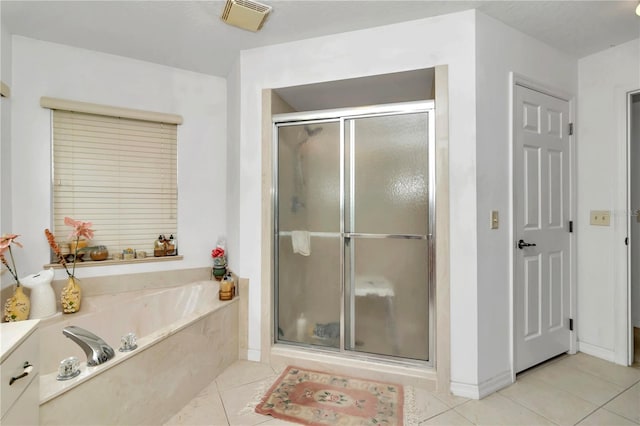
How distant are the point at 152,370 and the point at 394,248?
1601mm

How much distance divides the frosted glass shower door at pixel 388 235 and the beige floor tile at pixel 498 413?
0.36 metres

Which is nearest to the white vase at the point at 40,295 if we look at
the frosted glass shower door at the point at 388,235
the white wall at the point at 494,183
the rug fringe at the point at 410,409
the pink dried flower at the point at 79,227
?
the pink dried flower at the point at 79,227

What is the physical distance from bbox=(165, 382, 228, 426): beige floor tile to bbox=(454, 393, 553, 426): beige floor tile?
53.7 inches

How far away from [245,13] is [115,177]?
1670mm

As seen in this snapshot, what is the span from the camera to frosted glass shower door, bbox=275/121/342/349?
2229mm

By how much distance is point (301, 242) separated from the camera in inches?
91.0

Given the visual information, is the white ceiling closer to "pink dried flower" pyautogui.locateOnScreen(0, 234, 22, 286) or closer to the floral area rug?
"pink dried flower" pyautogui.locateOnScreen(0, 234, 22, 286)

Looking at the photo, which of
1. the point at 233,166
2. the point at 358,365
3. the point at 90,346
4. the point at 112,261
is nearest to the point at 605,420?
the point at 358,365

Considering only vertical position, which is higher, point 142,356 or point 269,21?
point 269,21

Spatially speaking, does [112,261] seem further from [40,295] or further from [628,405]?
[628,405]

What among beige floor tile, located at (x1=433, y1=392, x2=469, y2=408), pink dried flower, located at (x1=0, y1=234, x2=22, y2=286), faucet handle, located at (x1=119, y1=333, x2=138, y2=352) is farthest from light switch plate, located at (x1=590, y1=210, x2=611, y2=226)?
pink dried flower, located at (x1=0, y1=234, x2=22, y2=286)

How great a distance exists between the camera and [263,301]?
7.55 ft

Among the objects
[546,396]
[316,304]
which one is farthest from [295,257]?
[546,396]

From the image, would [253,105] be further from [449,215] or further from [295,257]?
[449,215]
